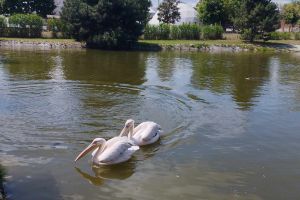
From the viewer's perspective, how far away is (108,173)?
11.9 metres

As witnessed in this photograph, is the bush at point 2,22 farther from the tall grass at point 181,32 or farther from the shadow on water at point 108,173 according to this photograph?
the shadow on water at point 108,173

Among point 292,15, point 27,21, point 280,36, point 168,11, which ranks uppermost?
point 168,11

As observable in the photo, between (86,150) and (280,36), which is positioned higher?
(280,36)

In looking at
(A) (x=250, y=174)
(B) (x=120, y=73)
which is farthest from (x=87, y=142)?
(B) (x=120, y=73)

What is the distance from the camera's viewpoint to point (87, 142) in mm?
14250

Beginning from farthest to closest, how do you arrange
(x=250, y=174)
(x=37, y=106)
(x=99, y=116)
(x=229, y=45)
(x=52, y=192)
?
(x=229, y=45) → (x=37, y=106) → (x=99, y=116) → (x=250, y=174) → (x=52, y=192)

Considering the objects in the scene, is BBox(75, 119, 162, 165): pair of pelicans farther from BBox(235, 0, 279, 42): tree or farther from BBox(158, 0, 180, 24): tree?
BBox(158, 0, 180, 24): tree

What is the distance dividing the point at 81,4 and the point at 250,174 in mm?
44356

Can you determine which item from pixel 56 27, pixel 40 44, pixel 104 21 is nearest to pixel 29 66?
pixel 104 21

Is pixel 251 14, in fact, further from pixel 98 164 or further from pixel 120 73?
pixel 98 164

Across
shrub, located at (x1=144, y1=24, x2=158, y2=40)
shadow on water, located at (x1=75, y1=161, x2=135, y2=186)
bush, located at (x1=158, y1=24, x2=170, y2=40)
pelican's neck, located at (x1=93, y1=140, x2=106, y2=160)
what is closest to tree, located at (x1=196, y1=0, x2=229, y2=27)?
bush, located at (x1=158, y1=24, x2=170, y2=40)

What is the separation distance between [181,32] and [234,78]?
3672cm

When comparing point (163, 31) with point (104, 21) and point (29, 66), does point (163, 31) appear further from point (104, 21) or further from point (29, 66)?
point (29, 66)

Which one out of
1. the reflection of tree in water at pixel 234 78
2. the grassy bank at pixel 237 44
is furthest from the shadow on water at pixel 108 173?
the grassy bank at pixel 237 44
